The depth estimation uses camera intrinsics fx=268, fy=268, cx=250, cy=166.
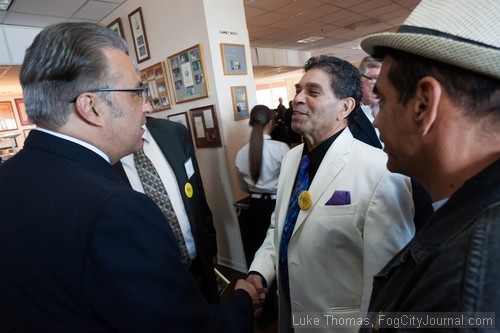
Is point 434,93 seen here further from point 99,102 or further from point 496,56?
point 99,102

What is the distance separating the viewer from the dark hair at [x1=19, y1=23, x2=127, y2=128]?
0.71 m

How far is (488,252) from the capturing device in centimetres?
37

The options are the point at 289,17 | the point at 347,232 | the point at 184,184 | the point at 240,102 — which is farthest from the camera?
the point at 289,17

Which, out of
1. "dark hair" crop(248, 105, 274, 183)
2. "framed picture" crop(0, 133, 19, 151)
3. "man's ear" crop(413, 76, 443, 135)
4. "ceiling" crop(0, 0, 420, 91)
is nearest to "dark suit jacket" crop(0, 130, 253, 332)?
"man's ear" crop(413, 76, 443, 135)

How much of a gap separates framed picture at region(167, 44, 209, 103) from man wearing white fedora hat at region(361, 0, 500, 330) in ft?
7.05

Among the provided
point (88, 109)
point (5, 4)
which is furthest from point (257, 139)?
point (5, 4)

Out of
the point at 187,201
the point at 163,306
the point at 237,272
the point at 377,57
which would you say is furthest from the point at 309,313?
the point at 237,272

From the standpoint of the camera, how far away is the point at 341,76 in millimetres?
1218

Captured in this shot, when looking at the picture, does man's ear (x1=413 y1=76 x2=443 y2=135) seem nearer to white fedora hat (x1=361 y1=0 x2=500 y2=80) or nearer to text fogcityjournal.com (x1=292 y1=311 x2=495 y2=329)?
white fedora hat (x1=361 y1=0 x2=500 y2=80)

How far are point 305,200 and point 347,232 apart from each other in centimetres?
20

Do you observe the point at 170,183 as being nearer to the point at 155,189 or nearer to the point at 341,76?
the point at 155,189

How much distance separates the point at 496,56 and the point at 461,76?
6 cm

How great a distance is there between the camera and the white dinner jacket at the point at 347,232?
90 cm

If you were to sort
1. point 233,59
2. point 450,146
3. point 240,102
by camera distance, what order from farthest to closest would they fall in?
point 240,102 < point 233,59 < point 450,146
